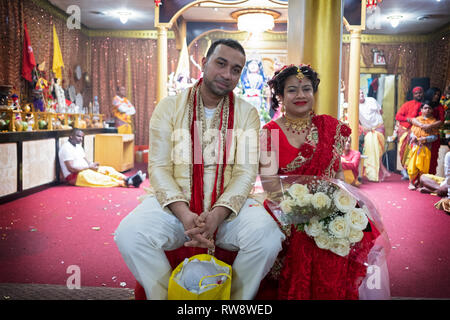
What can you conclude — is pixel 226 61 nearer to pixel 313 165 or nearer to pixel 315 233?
pixel 313 165

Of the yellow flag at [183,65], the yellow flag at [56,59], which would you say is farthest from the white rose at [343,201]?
the yellow flag at [56,59]

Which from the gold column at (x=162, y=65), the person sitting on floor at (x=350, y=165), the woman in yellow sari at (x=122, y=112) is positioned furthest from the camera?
the woman in yellow sari at (x=122, y=112)

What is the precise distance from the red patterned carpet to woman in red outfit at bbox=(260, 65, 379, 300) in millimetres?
715

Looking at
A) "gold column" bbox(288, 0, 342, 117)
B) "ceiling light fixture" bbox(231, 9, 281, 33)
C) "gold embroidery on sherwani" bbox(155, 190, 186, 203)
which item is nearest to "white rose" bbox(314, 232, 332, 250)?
"gold embroidery on sherwani" bbox(155, 190, 186, 203)

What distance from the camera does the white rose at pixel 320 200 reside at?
1.65 m

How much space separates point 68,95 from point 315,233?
825 cm

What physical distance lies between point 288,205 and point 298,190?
0.26 feet

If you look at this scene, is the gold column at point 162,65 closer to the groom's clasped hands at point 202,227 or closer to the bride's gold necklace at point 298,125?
the bride's gold necklace at point 298,125

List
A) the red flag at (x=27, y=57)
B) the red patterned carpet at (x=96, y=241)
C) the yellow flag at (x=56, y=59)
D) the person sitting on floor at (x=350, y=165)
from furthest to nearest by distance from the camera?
1. the yellow flag at (x=56, y=59)
2. the red flag at (x=27, y=57)
3. the person sitting on floor at (x=350, y=165)
4. the red patterned carpet at (x=96, y=241)

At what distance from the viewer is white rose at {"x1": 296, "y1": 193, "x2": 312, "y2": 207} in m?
1.67

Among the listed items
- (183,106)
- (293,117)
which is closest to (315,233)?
(293,117)

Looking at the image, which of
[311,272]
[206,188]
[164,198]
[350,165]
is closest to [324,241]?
[311,272]

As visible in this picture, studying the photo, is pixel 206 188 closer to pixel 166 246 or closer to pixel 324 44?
pixel 166 246

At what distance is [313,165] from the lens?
82.2 inches
